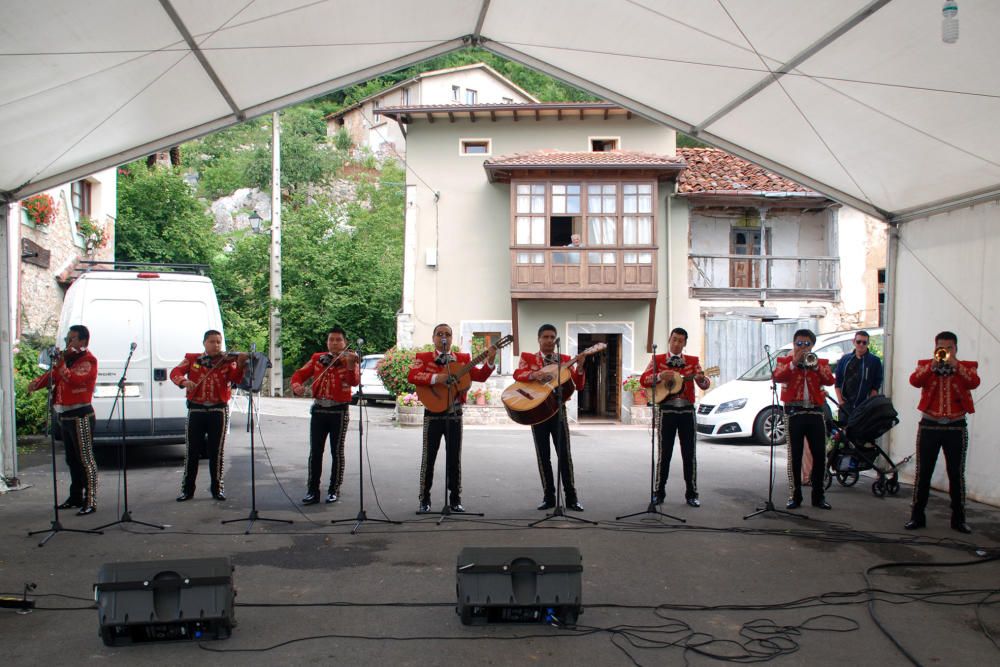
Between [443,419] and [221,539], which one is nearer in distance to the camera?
[221,539]

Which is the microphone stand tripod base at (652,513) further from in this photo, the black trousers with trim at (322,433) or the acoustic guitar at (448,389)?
the black trousers with trim at (322,433)

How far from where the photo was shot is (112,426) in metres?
10.5

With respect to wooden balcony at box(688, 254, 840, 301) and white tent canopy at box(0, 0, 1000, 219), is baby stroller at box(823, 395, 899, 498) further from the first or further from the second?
wooden balcony at box(688, 254, 840, 301)

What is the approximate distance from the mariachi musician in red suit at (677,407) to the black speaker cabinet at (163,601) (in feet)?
16.5

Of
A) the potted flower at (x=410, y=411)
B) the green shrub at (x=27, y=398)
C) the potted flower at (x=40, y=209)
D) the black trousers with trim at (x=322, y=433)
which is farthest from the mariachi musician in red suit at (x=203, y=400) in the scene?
the potted flower at (x=410, y=411)

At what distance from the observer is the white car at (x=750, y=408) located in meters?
14.4

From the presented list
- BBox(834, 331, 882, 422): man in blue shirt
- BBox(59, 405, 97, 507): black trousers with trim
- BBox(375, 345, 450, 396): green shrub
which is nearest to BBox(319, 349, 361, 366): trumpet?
BBox(59, 405, 97, 507): black trousers with trim

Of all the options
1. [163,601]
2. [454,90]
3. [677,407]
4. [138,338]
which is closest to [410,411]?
[138,338]

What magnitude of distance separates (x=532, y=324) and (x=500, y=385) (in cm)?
209

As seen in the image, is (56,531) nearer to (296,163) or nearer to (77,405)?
(77,405)

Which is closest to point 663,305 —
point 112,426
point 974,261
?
point 974,261

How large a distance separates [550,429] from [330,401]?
7.59ft

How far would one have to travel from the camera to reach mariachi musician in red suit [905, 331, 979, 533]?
7402 millimetres

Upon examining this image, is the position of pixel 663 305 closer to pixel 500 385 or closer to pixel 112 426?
pixel 500 385
